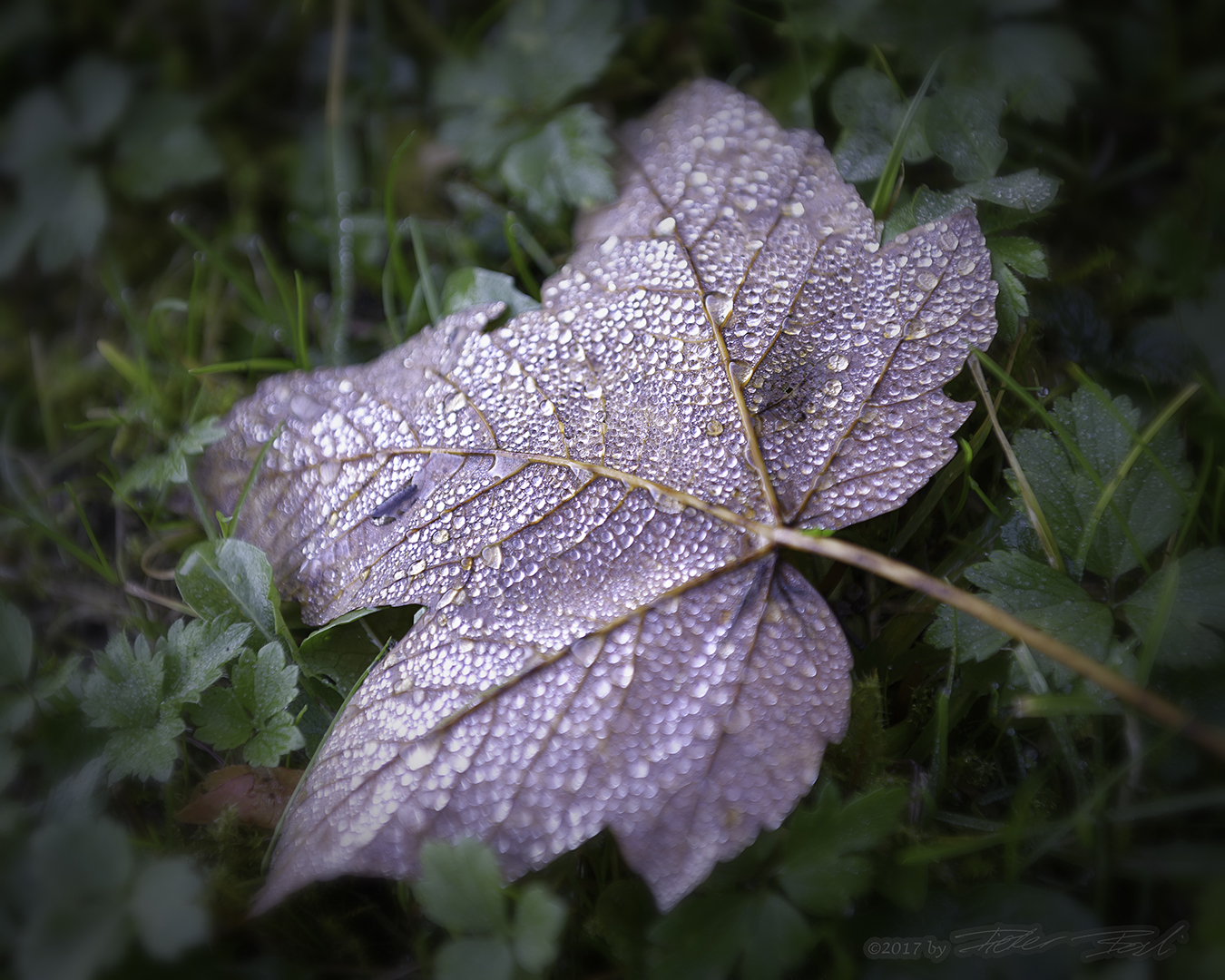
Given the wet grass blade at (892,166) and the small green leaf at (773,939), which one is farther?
the wet grass blade at (892,166)

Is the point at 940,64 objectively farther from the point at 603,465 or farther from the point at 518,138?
the point at 603,465

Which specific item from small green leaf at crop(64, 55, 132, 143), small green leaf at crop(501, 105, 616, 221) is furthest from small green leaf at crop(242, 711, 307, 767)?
small green leaf at crop(64, 55, 132, 143)

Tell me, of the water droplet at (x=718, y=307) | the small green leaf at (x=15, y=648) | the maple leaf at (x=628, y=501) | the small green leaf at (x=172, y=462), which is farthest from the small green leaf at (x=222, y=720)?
the water droplet at (x=718, y=307)

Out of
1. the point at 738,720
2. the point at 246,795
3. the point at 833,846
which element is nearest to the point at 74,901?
the point at 246,795

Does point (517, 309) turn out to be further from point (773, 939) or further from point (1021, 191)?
point (773, 939)

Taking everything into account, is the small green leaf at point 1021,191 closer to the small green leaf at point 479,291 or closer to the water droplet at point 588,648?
the small green leaf at point 479,291
